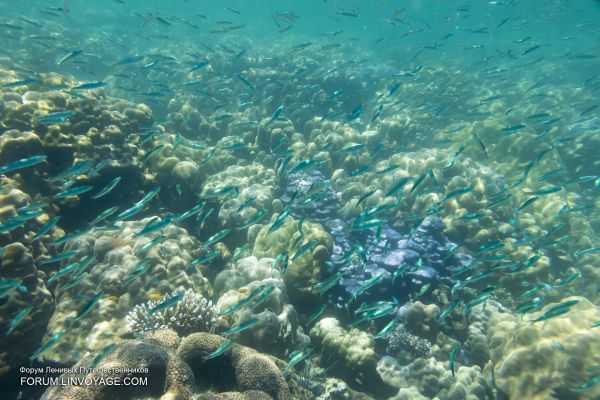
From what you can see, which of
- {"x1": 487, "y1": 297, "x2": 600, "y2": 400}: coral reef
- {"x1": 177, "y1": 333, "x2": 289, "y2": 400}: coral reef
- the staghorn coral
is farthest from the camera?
the staghorn coral

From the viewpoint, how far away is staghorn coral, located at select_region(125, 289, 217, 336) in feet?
18.7

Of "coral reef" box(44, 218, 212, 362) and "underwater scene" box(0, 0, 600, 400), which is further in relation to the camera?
"coral reef" box(44, 218, 212, 362)

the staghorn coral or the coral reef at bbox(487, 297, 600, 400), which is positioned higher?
the coral reef at bbox(487, 297, 600, 400)

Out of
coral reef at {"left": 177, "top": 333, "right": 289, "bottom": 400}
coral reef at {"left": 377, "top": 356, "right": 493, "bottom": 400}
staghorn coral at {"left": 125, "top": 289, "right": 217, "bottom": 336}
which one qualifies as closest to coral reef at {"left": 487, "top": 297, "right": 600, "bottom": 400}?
coral reef at {"left": 377, "top": 356, "right": 493, "bottom": 400}

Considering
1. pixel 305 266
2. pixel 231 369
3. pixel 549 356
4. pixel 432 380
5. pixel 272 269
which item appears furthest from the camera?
pixel 305 266

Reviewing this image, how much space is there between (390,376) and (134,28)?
156 ft

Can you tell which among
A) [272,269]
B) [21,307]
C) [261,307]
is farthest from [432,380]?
[21,307]

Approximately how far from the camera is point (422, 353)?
7059mm

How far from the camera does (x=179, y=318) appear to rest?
19.4 feet

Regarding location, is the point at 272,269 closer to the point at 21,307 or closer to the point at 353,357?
the point at 353,357

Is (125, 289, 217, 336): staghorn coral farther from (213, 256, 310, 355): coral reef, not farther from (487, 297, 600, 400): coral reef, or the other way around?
(487, 297, 600, 400): coral reef

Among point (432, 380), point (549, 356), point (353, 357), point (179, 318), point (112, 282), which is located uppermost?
point (549, 356)

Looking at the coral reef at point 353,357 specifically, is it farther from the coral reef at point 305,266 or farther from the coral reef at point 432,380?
the coral reef at point 305,266

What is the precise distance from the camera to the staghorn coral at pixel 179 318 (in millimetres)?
5711
